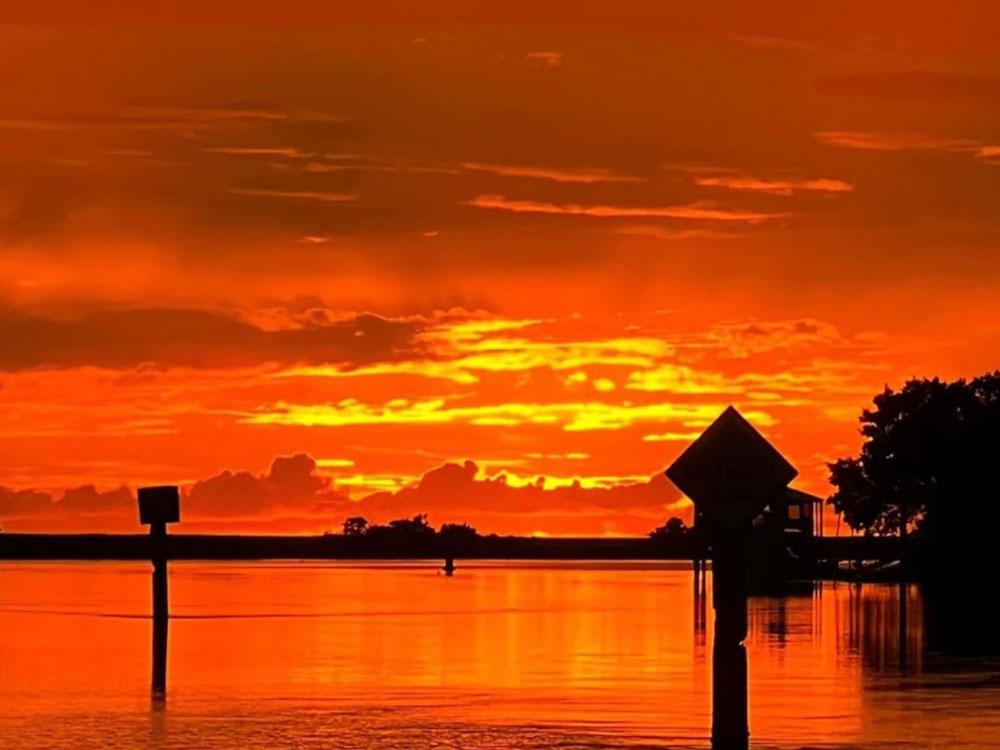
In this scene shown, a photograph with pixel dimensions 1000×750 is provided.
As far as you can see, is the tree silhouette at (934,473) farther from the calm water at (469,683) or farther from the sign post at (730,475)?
the sign post at (730,475)

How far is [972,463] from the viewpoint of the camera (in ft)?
421

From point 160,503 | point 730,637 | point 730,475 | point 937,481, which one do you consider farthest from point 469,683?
point 937,481

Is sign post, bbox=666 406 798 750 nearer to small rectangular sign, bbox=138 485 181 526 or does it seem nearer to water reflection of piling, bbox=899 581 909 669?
water reflection of piling, bbox=899 581 909 669

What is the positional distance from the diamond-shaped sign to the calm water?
9.01m

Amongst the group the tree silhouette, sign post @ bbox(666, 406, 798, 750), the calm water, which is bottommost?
the calm water

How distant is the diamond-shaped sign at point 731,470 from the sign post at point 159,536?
23.4m

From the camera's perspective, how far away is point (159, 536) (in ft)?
174

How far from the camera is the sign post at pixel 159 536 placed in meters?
48.6

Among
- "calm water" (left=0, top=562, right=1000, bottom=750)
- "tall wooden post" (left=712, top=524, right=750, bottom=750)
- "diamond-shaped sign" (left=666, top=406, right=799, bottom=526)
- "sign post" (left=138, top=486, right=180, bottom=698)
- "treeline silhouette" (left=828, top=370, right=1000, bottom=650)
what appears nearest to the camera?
"diamond-shaped sign" (left=666, top=406, right=799, bottom=526)

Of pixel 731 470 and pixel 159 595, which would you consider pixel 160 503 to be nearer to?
pixel 159 595

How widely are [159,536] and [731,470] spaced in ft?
108

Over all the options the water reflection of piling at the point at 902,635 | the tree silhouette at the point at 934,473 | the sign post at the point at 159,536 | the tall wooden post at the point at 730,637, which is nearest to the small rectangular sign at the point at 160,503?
the sign post at the point at 159,536

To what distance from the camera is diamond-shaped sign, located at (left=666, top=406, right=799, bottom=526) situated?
2175 centimetres

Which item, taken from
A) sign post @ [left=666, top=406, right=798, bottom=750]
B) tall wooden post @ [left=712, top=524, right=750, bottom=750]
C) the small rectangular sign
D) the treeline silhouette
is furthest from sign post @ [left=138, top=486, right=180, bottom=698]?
the treeline silhouette
